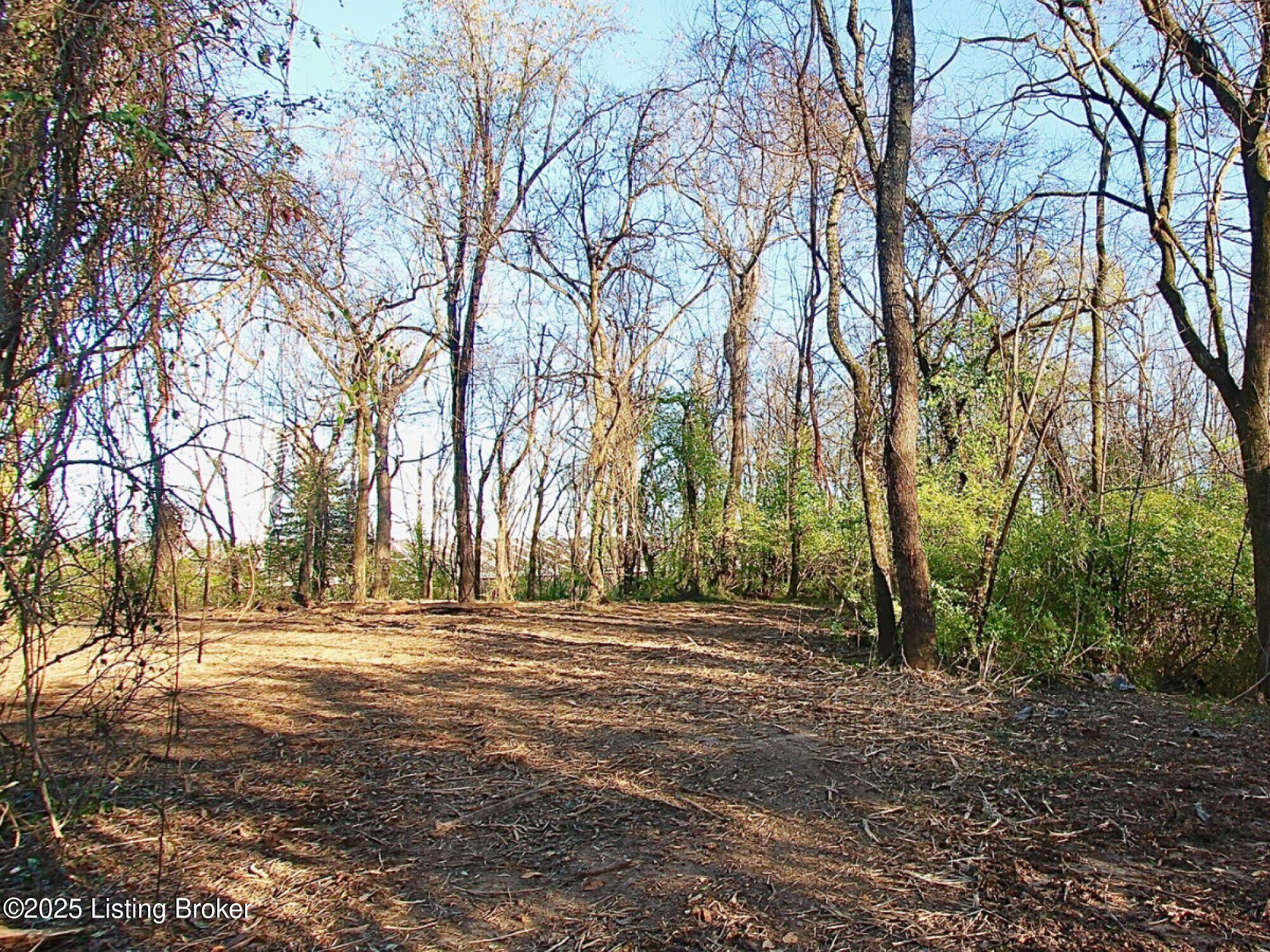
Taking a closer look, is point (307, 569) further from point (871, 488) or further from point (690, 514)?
point (871, 488)

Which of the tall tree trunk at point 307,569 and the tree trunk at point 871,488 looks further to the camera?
the tall tree trunk at point 307,569

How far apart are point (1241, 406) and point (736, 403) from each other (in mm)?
7740

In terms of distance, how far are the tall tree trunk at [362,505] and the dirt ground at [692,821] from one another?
6381 millimetres

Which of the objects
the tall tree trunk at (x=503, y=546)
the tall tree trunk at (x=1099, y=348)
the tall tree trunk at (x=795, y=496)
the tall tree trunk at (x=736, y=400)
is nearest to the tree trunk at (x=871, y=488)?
the tall tree trunk at (x=1099, y=348)

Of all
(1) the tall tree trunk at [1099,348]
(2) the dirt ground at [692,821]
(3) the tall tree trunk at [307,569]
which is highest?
(1) the tall tree trunk at [1099,348]

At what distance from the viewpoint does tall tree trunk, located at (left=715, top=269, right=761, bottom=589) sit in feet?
39.3

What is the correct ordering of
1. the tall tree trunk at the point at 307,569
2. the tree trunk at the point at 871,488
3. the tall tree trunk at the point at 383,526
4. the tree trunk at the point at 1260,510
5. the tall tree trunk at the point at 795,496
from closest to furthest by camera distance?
the tree trunk at the point at 1260,510
the tree trunk at the point at 871,488
the tall tree trunk at the point at 795,496
the tall tree trunk at the point at 307,569
the tall tree trunk at the point at 383,526

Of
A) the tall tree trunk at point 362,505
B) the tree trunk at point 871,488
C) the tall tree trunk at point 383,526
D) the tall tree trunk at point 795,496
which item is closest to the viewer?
the tree trunk at point 871,488

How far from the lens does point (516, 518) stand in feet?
53.1

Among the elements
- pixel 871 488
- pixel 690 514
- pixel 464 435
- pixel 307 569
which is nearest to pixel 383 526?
pixel 307 569

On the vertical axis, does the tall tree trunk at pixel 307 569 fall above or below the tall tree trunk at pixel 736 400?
below

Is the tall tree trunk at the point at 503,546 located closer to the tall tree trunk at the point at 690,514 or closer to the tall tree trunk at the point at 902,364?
the tall tree trunk at the point at 690,514

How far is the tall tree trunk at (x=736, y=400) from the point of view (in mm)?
11992

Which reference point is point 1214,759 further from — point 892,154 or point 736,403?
point 736,403
